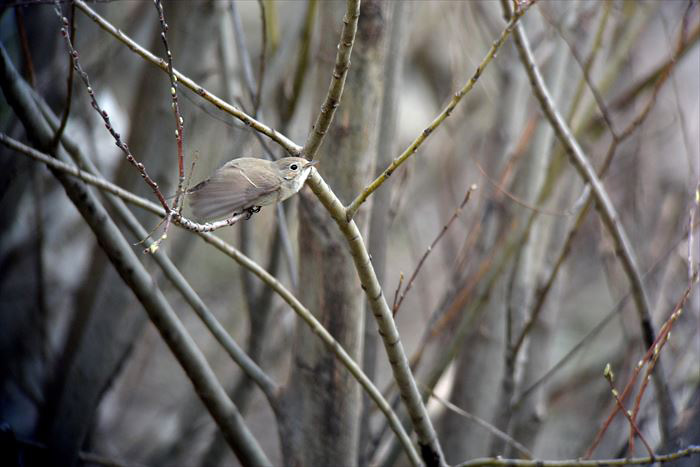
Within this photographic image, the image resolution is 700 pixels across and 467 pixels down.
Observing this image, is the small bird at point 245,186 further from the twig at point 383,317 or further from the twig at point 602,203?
the twig at point 602,203

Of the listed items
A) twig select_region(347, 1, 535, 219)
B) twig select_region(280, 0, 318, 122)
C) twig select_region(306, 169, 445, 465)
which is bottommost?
twig select_region(306, 169, 445, 465)

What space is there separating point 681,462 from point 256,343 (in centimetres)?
145

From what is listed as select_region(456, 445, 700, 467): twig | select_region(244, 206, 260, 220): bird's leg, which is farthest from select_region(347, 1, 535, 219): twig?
select_region(456, 445, 700, 467): twig

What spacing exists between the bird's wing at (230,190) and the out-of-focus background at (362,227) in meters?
0.35

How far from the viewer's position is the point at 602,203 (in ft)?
6.04

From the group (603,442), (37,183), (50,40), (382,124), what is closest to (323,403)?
(382,124)

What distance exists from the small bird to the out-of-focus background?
345mm

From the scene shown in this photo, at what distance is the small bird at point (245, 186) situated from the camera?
118 cm

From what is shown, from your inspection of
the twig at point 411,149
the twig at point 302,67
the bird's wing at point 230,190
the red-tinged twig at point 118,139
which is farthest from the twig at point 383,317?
the twig at point 302,67

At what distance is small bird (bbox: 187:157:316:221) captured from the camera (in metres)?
1.18

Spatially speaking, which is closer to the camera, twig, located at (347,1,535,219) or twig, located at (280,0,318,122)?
twig, located at (347,1,535,219)

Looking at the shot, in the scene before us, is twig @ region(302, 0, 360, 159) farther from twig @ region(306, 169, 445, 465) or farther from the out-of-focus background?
the out-of-focus background

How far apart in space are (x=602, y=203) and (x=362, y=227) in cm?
70

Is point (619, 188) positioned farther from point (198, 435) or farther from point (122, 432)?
point (122, 432)
